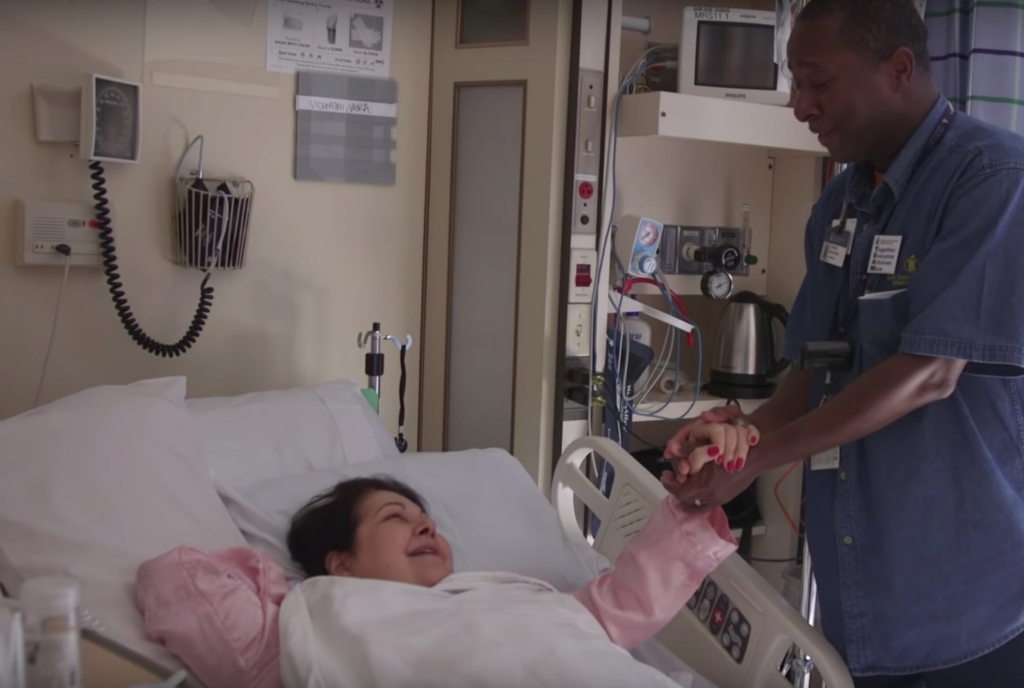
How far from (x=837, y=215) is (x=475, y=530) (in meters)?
0.81

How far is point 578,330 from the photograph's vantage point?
2270mm

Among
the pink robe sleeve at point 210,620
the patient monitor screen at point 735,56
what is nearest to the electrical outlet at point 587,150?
the patient monitor screen at point 735,56

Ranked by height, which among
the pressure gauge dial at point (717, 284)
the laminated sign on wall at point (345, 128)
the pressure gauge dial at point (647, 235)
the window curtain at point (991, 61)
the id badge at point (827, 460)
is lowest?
the id badge at point (827, 460)

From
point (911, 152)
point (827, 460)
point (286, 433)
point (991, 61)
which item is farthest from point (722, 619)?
point (991, 61)

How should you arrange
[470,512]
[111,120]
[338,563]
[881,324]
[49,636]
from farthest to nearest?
1. [111,120]
2. [470,512]
3. [338,563]
4. [881,324]
5. [49,636]

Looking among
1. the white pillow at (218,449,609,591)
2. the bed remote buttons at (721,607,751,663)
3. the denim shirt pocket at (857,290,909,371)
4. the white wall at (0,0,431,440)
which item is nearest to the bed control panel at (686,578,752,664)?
the bed remote buttons at (721,607,751,663)

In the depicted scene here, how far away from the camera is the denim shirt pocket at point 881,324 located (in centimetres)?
139

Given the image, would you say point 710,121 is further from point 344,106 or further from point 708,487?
point 708,487

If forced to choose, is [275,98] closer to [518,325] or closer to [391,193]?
[391,193]

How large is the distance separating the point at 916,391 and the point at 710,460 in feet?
0.92

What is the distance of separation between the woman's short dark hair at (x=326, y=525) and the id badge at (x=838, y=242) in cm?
77

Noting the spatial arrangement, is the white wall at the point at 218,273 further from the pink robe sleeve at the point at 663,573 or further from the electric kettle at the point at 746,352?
the pink robe sleeve at the point at 663,573

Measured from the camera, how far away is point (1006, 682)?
1.40m

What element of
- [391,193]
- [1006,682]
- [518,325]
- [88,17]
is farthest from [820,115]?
[88,17]
